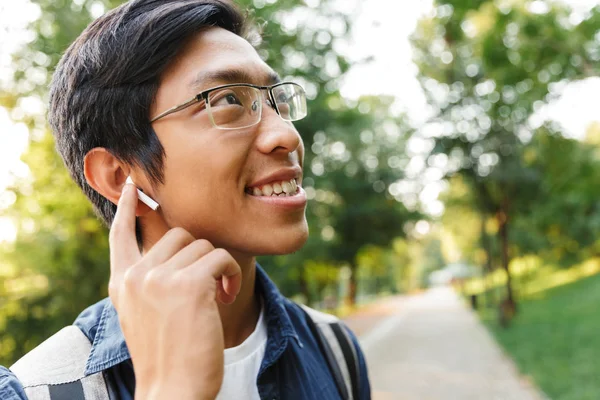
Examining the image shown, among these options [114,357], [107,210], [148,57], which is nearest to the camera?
[114,357]

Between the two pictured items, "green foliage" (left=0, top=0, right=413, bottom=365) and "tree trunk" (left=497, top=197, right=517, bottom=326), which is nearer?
"green foliage" (left=0, top=0, right=413, bottom=365)

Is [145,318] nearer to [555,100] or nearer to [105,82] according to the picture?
[105,82]

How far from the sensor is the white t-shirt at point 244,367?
5.80 feet

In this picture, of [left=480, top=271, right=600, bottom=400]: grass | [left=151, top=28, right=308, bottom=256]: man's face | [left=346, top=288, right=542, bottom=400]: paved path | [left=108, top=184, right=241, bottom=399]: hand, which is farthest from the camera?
[left=346, top=288, right=542, bottom=400]: paved path

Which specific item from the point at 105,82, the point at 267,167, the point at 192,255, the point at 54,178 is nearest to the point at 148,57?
the point at 105,82

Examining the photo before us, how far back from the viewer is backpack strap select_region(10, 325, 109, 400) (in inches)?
54.5

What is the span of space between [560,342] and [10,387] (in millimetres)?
13143

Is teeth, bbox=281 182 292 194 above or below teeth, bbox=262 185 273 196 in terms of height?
below

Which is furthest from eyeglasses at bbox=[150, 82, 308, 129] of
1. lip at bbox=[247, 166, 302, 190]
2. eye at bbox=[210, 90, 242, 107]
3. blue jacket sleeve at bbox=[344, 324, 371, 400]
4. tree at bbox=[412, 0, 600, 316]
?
tree at bbox=[412, 0, 600, 316]

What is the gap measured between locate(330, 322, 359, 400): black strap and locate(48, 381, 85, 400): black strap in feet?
3.29

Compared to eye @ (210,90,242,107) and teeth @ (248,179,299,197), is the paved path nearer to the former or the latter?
→ teeth @ (248,179,299,197)

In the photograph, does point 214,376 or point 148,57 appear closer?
point 214,376

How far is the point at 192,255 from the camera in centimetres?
135

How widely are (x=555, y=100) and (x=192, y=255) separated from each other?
27.5 ft
